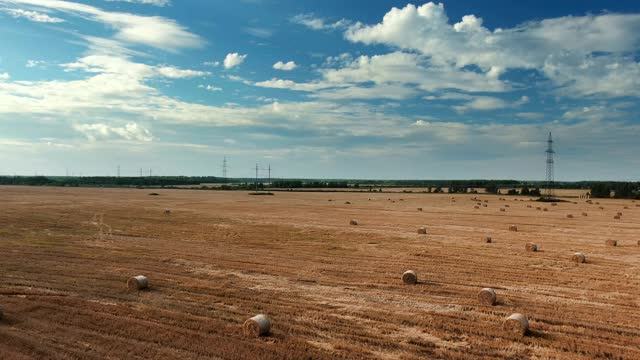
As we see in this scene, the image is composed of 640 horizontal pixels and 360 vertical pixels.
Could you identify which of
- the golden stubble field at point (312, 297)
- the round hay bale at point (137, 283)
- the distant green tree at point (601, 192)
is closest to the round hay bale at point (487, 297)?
the golden stubble field at point (312, 297)

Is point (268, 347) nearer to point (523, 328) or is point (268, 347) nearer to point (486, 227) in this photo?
point (523, 328)

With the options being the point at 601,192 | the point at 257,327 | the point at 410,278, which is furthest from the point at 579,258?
the point at 601,192

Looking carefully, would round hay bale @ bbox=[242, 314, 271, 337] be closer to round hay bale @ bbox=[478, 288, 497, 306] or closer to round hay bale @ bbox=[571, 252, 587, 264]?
round hay bale @ bbox=[478, 288, 497, 306]

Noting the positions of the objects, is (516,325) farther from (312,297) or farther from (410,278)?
(312,297)

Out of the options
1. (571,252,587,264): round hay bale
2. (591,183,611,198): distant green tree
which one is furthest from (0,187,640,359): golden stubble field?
(591,183,611,198): distant green tree

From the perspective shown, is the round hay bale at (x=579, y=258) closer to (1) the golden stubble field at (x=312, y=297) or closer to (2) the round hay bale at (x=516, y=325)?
(1) the golden stubble field at (x=312, y=297)

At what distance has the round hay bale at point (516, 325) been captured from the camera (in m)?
10.8

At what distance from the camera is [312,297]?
14172mm

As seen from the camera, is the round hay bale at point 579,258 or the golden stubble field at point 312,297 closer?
the golden stubble field at point 312,297

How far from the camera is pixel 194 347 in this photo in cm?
990

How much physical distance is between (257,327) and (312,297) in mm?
3782

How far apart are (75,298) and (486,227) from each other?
1124 inches

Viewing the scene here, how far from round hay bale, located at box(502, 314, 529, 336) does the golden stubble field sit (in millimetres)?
213

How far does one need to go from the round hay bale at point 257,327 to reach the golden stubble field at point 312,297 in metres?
0.17
